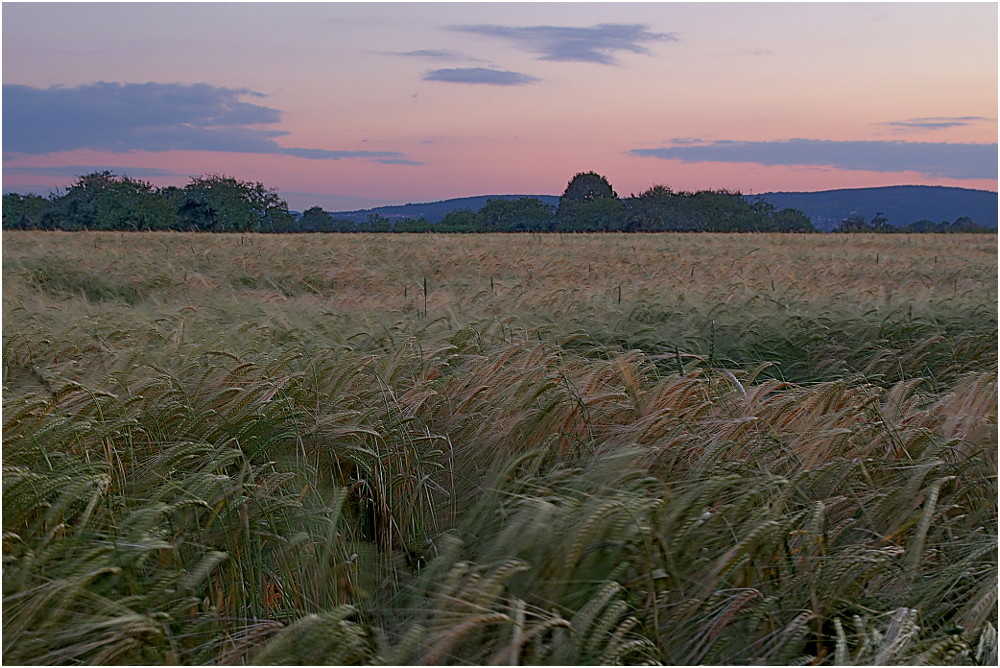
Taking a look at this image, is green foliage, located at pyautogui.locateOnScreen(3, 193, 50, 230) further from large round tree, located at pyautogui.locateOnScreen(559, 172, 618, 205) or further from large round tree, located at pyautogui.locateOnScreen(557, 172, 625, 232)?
large round tree, located at pyautogui.locateOnScreen(559, 172, 618, 205)

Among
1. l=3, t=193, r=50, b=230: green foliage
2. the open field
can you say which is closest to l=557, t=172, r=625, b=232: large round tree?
l=3, t=193, r=50, b=230: green foliage

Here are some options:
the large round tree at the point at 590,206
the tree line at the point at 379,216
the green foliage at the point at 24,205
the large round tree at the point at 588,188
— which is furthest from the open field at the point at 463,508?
the large round tree at the point at 588,188

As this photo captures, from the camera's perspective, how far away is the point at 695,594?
208cm

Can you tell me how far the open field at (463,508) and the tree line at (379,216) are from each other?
87.0 ft

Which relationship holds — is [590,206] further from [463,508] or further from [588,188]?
[463,508]

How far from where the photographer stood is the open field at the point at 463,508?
186 centimetres

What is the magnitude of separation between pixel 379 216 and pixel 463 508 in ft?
157

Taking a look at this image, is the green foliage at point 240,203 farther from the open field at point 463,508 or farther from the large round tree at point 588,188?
the open field at point 463,508

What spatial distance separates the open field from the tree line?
87.0 feet

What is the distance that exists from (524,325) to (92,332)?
2.57 m

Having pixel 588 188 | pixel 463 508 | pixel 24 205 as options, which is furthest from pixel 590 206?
pixel 463 508

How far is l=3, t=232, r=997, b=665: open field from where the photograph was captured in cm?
186

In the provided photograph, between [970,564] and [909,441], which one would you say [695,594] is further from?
[909,441]

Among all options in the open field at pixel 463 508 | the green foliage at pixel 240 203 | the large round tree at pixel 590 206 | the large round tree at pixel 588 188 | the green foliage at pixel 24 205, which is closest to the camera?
the open field at pixel 463 508
